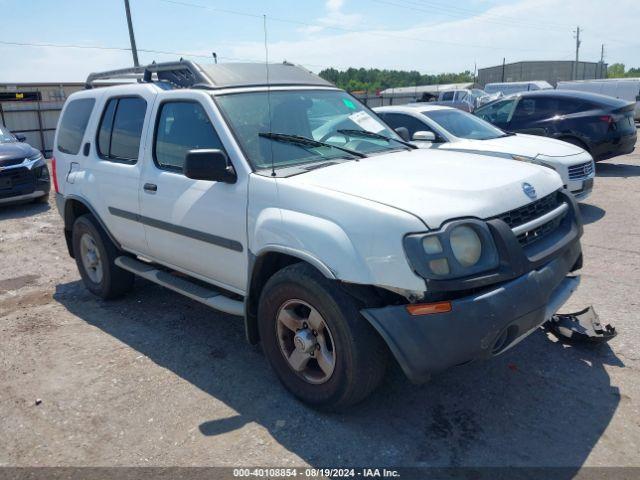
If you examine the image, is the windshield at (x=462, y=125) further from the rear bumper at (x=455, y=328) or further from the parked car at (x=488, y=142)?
the rear bumper at (x=455, y=328)

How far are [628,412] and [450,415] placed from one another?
1.03 m

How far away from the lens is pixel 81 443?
126 inches

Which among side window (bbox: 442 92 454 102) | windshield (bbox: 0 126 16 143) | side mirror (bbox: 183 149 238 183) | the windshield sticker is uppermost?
side window (bbox: 442 92 454 102)

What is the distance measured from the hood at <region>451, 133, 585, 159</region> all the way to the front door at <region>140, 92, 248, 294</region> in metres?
4.83

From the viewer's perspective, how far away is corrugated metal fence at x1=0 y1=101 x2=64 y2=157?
18.3 meters

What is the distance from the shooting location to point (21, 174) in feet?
32.0

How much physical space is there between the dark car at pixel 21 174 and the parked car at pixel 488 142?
20.5ft

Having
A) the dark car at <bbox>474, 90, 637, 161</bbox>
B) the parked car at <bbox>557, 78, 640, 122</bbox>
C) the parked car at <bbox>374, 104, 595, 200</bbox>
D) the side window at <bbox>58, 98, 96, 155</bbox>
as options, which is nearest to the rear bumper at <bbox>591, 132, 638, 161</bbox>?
→ the dark car at <bbox>474, 90, 637, 161</bbox>

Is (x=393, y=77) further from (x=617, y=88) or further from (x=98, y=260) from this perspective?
(x=98, y=260)

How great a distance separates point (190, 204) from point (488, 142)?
565cm

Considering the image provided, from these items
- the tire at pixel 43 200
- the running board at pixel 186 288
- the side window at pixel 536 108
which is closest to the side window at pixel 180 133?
the running board at pixel 186 288

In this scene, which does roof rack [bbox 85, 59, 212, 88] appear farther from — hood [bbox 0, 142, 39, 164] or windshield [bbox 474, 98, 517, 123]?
windshield [bbox 474, 98, 517, 123]

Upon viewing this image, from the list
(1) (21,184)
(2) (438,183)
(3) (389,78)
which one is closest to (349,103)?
(2) (438,183)

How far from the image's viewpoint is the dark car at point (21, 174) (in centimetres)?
957
